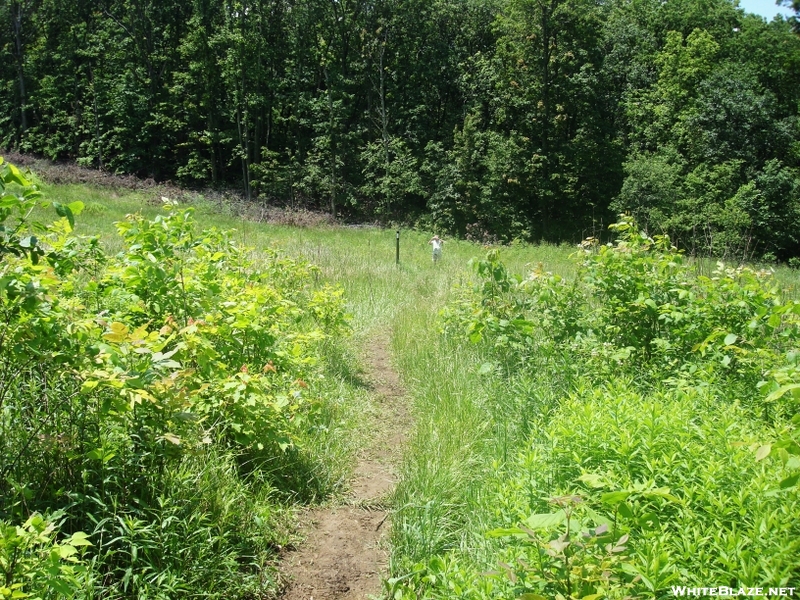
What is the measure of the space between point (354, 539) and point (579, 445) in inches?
60.2

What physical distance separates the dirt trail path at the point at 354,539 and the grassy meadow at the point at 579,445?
0.44ft

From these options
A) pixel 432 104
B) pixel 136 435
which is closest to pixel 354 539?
pixel 136 435

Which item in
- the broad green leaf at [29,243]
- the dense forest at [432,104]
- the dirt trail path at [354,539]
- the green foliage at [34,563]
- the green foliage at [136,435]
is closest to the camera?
the green foliage at [34,563]

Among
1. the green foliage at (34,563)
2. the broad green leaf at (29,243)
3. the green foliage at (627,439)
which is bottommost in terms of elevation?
the green foliage at (34,563)

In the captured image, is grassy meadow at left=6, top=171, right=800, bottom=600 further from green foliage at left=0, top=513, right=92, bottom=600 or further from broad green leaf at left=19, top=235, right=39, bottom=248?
broad green leaf at left=19, top=235, right=39, bottom=248

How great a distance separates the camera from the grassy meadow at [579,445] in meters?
2.21

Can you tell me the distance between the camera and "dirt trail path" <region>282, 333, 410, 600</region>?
3.20m

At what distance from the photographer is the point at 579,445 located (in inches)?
122

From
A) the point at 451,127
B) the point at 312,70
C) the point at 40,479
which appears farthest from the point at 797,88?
the point at 40,479

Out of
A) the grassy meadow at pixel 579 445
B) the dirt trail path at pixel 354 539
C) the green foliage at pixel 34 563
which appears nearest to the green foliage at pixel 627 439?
the grassy meadow at pixel 579 445

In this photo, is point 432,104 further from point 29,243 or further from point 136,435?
point 29,243

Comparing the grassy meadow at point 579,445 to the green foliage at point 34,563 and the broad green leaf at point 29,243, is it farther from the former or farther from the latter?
the broad green leaf at point 29,243

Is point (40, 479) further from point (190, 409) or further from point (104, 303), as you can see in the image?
point (104, 303)

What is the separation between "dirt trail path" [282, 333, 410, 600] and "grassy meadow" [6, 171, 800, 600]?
13 centimetres
